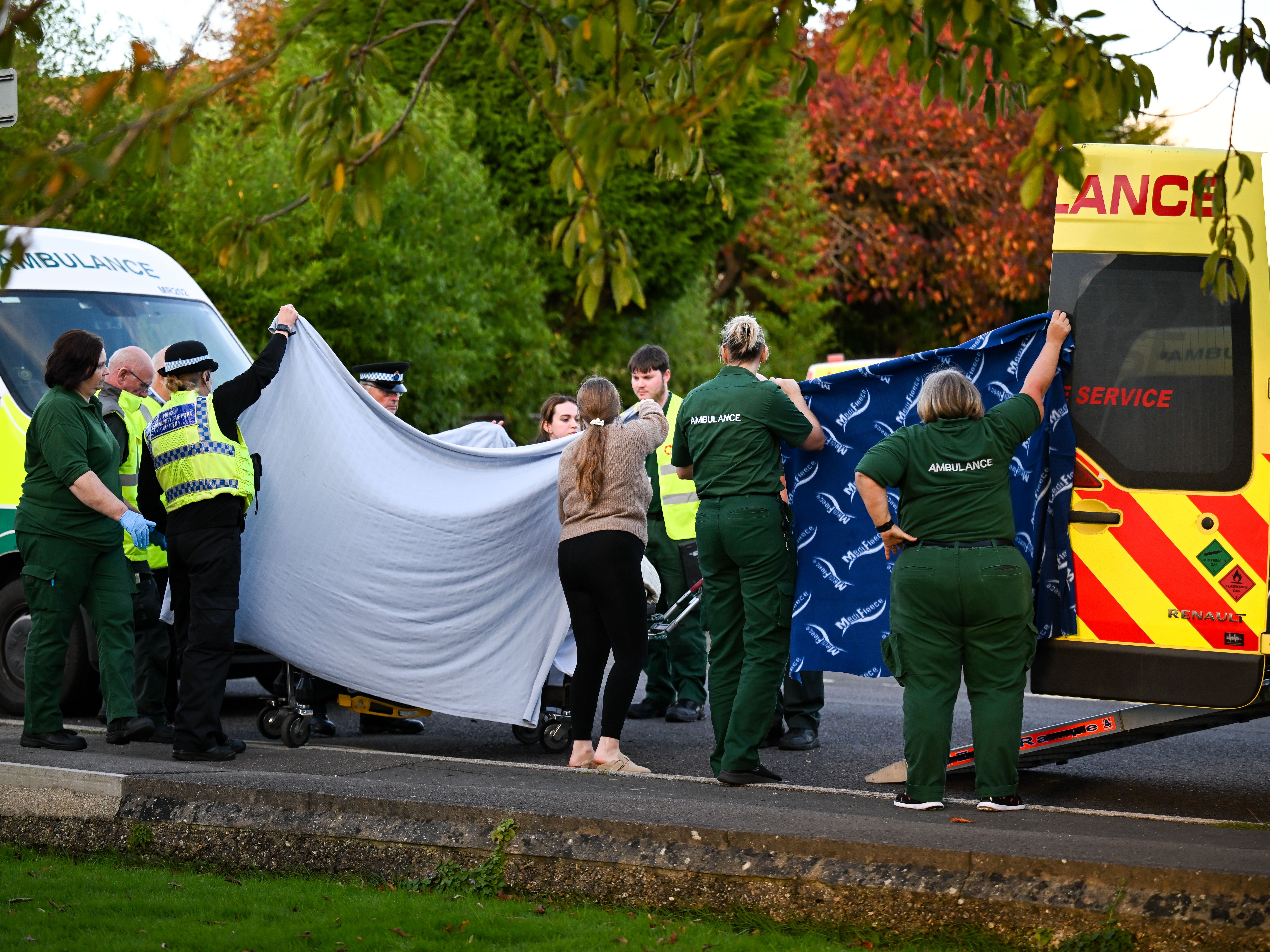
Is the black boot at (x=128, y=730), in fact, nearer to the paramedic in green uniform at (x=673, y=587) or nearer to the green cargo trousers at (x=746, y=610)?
the green cargo trousers at (x=746, y=610)

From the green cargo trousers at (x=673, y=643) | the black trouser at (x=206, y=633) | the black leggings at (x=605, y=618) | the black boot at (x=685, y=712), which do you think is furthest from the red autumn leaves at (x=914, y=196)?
the black trouser at (x=206, y=633)

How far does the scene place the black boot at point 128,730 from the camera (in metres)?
6.78

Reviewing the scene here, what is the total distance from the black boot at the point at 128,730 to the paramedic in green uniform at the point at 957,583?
373cm

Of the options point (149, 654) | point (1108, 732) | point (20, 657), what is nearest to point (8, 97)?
point (149, 654)

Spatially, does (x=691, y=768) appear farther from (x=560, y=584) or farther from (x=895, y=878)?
(x=895, y=878)

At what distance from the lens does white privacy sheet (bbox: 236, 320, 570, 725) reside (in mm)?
7023

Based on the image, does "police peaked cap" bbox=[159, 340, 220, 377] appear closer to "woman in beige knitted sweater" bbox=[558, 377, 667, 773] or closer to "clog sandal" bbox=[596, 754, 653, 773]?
"woman in beige knitted sweater" bbox=[558, 377, 667, 773]

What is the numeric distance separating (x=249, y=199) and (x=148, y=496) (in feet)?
31.0

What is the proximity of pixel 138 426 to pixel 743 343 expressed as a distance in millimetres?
3323

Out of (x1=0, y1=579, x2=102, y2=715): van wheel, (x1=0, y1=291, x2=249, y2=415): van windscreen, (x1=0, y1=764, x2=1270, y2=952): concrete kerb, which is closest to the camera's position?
(x1=0, y1=764, x2=1270, y2=952): concrete kerb

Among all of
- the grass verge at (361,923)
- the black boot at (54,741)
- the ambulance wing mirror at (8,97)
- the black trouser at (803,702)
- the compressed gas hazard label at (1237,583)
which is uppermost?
the ambulance wing mirror at (8,97)

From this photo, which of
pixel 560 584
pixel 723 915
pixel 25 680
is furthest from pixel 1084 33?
pixel 25 680

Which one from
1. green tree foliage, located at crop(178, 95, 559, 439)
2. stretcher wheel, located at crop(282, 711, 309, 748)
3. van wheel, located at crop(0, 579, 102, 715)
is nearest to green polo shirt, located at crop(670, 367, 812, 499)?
stretcher wheel, located at crop(282, 711, 309, 748)

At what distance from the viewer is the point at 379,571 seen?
23.3 ft
